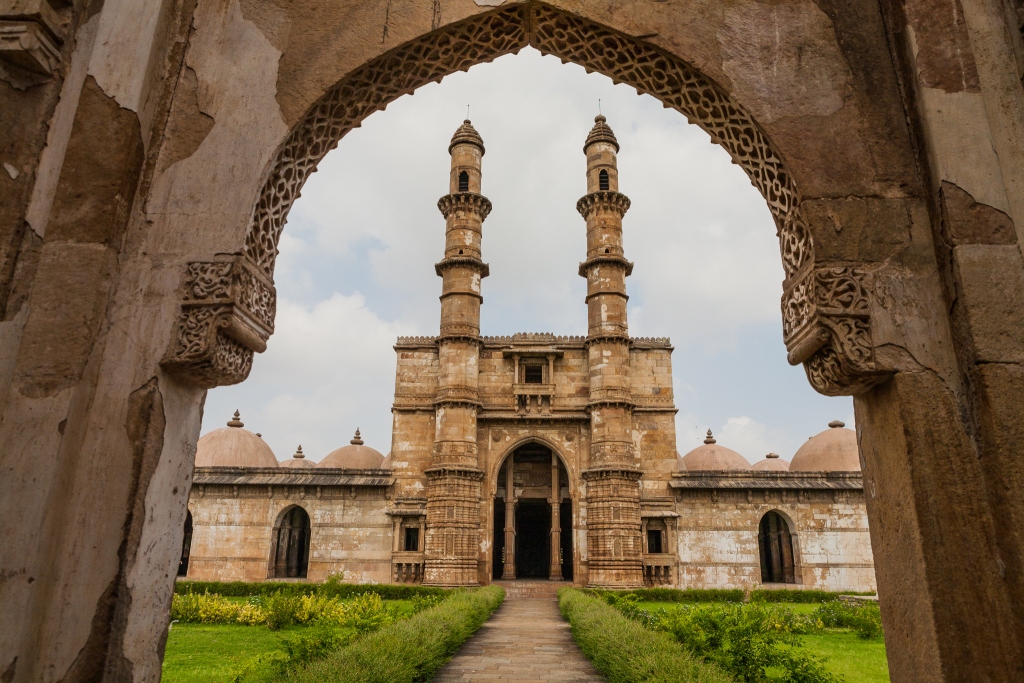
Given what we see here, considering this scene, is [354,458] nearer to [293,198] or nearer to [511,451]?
[511,451]

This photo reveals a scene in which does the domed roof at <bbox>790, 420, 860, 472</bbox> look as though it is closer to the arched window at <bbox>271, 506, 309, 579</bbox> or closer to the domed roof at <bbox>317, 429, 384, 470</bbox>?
the domed roof at <bbox>317, 429, 384, 470</bbox>

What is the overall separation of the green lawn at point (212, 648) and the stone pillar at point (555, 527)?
10.1m

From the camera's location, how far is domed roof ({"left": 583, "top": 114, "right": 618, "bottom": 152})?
2336 cm

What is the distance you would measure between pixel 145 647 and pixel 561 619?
11.6m

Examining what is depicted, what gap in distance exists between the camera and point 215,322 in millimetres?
3195

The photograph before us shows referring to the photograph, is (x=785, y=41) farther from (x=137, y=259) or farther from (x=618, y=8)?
(x=137, y=259)

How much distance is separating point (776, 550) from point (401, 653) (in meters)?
19.3

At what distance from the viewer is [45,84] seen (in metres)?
3.34

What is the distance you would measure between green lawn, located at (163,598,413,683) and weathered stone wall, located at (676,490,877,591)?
11851 millimetres

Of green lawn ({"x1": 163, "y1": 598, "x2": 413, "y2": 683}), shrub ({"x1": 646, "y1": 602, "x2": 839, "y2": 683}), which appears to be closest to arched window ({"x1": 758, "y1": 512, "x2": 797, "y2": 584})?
shrub ({"x1": 646, "y1": 602, "x2": 839, "y2": 683})

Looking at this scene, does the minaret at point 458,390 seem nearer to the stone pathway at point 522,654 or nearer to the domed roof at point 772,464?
the stone pathway at point 522,654

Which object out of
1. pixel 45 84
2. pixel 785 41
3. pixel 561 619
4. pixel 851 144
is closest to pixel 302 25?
pixel 45 84

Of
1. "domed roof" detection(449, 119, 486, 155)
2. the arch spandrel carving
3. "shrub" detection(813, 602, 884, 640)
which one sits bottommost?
"shrub" detection(813, 602, 884, 640)

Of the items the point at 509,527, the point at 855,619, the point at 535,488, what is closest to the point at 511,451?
the point at 535,488
